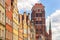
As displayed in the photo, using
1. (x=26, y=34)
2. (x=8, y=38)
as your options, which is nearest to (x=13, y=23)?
(x=8, y=38)

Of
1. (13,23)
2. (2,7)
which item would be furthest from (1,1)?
(13,23)

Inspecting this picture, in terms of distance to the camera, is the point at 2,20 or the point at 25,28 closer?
the point at 2,20

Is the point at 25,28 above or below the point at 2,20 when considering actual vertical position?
above

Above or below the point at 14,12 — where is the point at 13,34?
below

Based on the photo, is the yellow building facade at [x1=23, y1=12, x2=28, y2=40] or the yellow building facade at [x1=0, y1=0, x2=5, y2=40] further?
the yellow building facade at [x1=23, y1=12, x2=28, y2=40]

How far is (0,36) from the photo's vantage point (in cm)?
6512

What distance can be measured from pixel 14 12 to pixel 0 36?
2287cm

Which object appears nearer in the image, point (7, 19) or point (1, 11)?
point (1, 11)

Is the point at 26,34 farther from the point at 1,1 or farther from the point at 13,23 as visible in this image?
the point at 1,1

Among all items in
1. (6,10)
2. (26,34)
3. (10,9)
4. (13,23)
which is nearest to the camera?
(6,10)

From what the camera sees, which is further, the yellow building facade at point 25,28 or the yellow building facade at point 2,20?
the yellow building facade at point 25,28

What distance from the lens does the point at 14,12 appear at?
87.3m

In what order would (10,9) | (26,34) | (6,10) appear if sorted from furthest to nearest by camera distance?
(26,34), (10,9), (6,10)

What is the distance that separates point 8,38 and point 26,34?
37201mm
